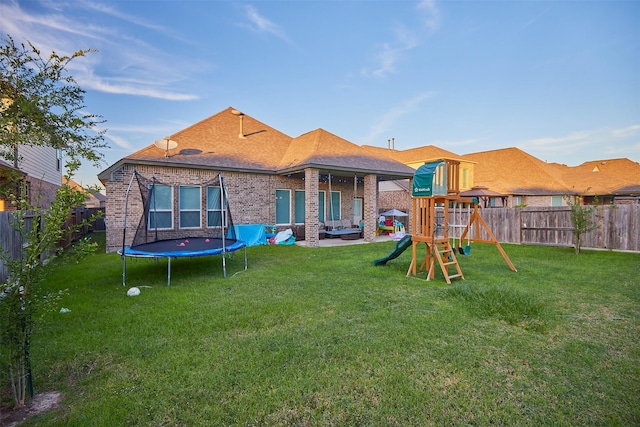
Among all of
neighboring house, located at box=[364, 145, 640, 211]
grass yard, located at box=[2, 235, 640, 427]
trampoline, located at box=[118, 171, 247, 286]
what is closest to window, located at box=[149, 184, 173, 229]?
trampoline, located at box=[118, 171, 247, 286]

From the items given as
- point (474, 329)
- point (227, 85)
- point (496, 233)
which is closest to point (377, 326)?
point (474, 329)

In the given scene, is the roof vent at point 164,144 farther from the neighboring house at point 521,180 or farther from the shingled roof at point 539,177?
the shingled roof at point 539,177

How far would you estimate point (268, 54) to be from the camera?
1306 centimetres

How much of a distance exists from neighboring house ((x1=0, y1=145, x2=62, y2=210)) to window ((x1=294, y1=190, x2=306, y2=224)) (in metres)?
9.03

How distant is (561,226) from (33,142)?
653 inches

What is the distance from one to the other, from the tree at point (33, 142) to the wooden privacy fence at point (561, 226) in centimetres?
1101

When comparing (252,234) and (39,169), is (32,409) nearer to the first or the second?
(252,234)

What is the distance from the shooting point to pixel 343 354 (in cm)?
328

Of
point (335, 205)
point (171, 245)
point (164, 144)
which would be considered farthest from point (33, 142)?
point (335, 205)

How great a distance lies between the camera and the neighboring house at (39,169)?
38.0ft

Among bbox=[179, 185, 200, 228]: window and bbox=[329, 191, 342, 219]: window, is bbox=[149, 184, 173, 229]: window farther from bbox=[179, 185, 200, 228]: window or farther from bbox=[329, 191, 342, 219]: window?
bbox=[329, 191, 342, 219]: window

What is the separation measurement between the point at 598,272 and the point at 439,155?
70.6 feet

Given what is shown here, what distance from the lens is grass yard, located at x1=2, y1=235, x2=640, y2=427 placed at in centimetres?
239

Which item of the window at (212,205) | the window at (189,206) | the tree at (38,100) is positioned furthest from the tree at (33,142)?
the window at (212,205)
